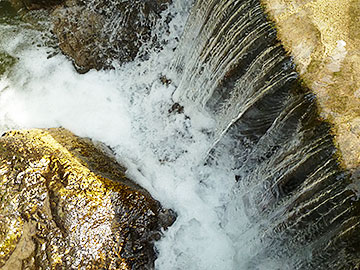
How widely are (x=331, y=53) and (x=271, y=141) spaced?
2.81 ft

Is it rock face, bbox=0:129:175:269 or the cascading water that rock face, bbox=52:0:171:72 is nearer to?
the cascading water

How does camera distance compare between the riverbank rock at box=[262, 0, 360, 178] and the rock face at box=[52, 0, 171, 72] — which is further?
the rock face at box=[52, 0, 171, 72]

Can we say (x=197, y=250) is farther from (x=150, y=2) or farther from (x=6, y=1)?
(x=6, y=1)

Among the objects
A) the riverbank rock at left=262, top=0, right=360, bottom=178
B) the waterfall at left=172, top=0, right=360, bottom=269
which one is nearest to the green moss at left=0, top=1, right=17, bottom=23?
the waterfall at left=172, top=0, right=360, bottom=269

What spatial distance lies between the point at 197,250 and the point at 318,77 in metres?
1.91

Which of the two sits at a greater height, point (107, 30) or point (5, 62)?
point (107, 30)

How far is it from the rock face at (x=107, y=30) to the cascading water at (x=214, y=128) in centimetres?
11

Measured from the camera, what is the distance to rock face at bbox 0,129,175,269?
116 inches

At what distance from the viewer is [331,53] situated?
119 inches

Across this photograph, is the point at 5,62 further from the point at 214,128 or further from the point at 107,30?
the point at 214,128

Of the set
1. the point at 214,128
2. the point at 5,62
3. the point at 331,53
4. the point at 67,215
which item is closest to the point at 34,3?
the point at 5,62

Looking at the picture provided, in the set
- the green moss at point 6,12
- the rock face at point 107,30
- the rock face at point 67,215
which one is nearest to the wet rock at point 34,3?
the green moss at point 6,12

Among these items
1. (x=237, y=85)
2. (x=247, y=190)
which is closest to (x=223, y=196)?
(x=247, y=190)

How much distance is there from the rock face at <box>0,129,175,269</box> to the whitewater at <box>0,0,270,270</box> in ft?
1.18
